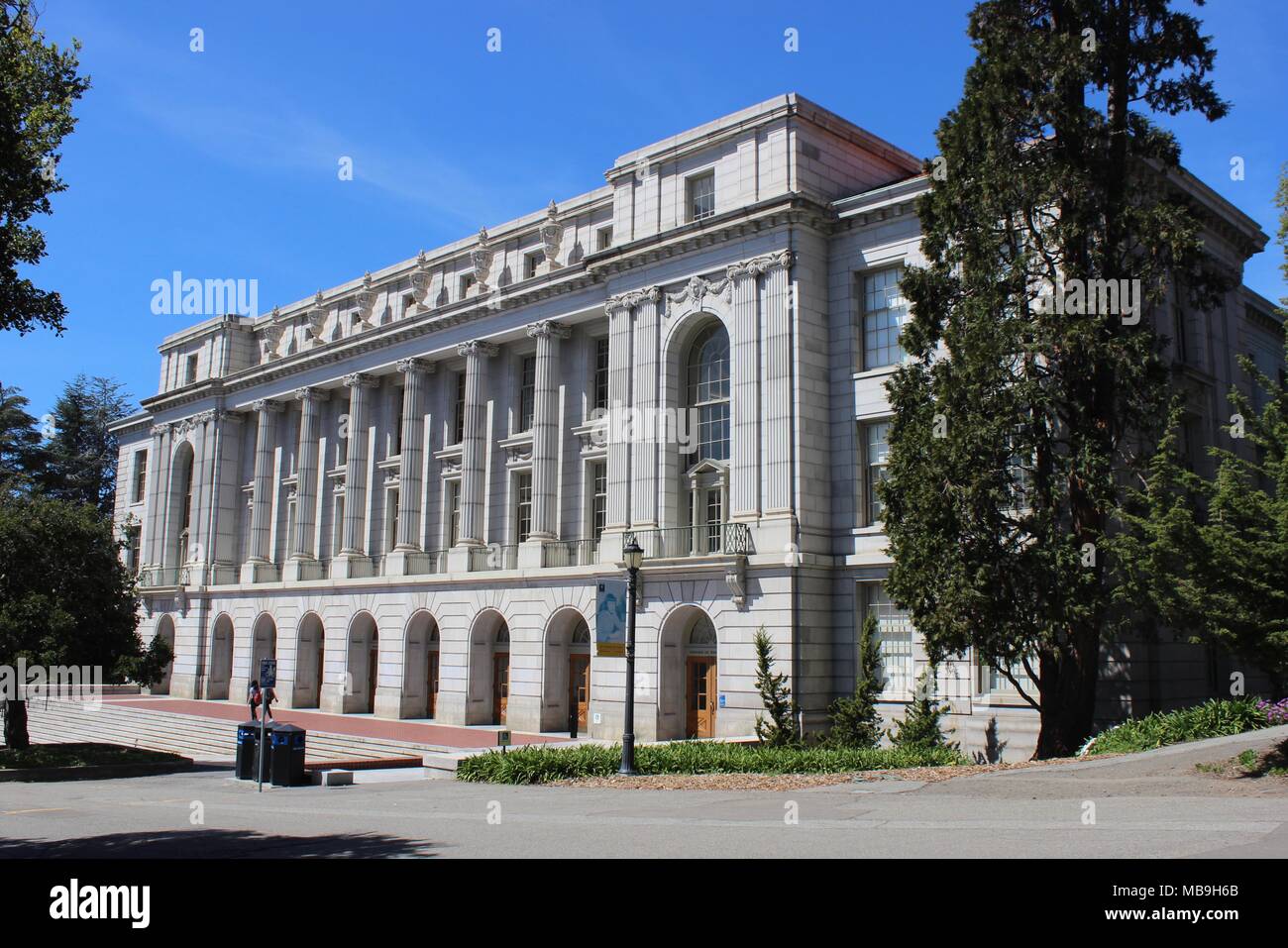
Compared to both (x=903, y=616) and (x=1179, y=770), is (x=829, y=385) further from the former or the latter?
(x=1179, y=770)

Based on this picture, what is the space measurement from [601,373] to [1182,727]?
73.3ft

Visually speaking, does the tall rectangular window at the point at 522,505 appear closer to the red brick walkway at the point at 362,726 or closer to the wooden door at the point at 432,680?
the wooden door at the point at 432,680

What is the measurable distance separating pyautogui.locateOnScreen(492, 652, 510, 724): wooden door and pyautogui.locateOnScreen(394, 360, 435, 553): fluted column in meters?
6.23

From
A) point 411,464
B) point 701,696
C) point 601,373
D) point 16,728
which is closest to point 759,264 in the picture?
point 601,373

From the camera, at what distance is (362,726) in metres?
38.0

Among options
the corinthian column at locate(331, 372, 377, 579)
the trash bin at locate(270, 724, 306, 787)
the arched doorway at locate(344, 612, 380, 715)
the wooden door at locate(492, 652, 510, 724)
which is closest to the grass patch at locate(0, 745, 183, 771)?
the trash bin at locate(270, 724, 306, 787)

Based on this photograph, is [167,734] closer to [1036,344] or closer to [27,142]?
[27,142]

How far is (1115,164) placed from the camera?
23.1 metres

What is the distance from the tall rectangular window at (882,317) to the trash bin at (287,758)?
17.6m

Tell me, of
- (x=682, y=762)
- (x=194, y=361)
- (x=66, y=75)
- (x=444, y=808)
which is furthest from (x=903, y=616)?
(x=194, y=361)

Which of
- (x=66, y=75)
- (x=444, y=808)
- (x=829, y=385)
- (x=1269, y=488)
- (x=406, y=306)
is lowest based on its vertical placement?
(x=444, y=808)

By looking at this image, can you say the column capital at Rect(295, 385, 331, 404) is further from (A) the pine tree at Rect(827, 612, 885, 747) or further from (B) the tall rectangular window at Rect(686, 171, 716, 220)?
(A) the pine tree at Rect(827, 612, 885, 747)

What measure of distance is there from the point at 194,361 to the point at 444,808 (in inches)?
1876

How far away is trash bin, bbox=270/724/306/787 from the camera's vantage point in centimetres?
2234
